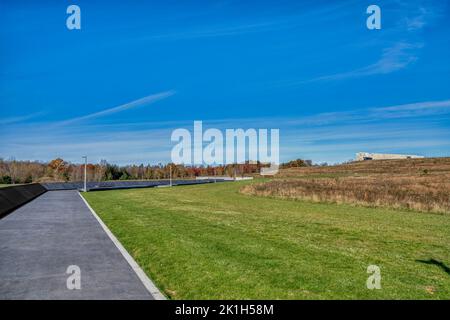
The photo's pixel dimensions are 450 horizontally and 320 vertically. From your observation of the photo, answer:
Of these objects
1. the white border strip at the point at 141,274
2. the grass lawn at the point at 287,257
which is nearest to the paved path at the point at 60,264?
the white border strip at the point at 141,274

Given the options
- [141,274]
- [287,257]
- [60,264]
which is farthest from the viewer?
[287,257]

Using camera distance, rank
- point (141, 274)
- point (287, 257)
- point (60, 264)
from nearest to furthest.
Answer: point (141, 274) → point (60, 264) → point (287, 257)

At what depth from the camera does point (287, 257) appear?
9359 mm

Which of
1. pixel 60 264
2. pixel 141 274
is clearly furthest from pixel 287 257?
pixel 60 264

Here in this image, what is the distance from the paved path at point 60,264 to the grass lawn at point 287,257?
23.2 inches

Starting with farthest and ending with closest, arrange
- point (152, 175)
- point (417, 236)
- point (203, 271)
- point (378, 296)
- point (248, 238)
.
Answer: point (152, 175) < point (417, 236) < point (248, 238) < point (203, 271) < point (378, 296)

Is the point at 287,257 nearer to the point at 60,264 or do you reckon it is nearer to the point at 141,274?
the point at 141,274

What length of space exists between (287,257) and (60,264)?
16.8ft

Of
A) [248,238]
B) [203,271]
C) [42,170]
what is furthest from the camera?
[42,170]

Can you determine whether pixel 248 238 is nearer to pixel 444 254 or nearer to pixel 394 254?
pixel 394 254

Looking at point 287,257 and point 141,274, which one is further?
point 287,257

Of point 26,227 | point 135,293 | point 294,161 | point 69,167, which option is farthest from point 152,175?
point 135,293

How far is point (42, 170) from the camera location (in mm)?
118312
